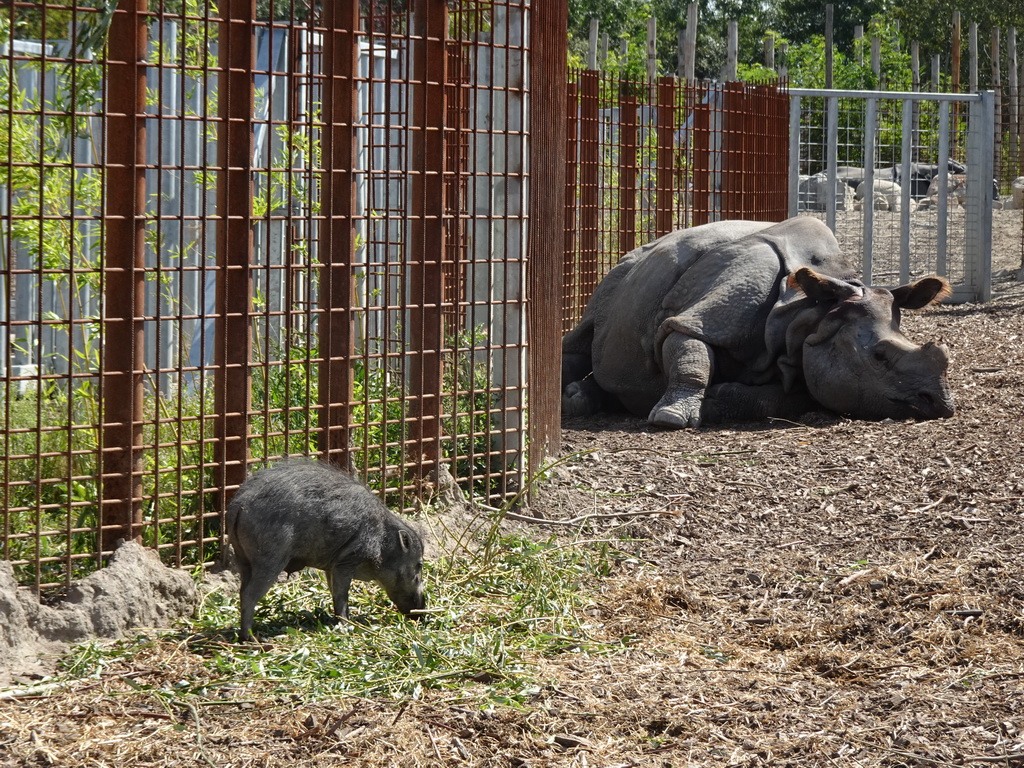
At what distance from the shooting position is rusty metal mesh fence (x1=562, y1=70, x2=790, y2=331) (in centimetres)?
1289

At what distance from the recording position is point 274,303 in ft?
33.0

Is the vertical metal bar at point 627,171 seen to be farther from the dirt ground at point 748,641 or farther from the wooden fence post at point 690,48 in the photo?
the dirt ground at point 748,641

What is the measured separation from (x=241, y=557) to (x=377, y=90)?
638cm

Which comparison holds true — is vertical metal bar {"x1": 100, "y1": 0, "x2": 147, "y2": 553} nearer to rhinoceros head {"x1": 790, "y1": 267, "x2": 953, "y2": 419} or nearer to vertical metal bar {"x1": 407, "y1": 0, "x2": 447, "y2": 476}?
vertical metal bar {"x1": 407, "y1": 0, "x2": 447, "y2": 476}

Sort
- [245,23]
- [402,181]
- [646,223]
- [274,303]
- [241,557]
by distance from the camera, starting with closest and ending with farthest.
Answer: [241,557] < [245,23] < [402,181] < [274,303] < [646,223]

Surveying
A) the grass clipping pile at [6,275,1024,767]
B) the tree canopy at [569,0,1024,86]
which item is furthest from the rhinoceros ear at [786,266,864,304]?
the tree canopy at [569,0,1024,86]

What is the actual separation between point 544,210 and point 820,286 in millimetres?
3119

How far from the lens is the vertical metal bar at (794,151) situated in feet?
49.8

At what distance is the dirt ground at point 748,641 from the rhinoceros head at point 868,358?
45 cm

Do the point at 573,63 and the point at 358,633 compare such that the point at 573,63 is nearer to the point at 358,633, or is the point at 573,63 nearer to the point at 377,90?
the point at 377,90

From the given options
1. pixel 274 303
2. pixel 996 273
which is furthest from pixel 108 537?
pixel 996 273

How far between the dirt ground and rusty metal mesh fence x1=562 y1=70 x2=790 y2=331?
14.3 feet

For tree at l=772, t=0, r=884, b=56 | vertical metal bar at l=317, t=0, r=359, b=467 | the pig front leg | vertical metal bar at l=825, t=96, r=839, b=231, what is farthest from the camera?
tree at l=772, t=0, r=884, b=56

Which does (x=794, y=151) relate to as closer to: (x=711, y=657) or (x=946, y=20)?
(x=711, y=657)
